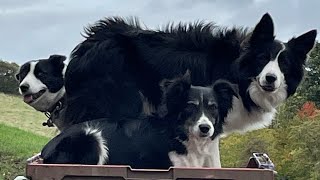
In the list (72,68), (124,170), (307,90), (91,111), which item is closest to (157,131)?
(91,111)

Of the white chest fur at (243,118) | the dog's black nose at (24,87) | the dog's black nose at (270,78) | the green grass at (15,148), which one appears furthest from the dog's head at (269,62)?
the green grass at (15,148)

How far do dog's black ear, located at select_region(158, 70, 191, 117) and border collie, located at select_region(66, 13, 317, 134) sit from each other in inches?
11.6

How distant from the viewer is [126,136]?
197 inches

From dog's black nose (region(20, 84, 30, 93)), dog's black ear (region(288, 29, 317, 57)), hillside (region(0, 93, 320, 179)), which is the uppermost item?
dog's black ear (region(288, 29, 317, 57))

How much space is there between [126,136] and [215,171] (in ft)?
4.43

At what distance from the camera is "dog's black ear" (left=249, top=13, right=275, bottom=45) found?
578cm

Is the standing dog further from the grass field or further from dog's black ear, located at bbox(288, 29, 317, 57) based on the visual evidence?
the grass field

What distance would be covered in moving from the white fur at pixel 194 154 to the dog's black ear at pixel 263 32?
3.24ft

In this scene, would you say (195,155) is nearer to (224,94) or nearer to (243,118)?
(224,94)

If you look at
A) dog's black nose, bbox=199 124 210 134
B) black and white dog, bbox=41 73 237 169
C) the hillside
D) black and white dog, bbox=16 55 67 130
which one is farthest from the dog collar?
the hillside

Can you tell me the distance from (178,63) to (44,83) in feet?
Answer: 4.88

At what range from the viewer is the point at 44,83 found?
6.63 m

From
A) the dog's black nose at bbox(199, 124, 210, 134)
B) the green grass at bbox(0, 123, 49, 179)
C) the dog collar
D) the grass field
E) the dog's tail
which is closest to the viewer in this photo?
the dog's tail

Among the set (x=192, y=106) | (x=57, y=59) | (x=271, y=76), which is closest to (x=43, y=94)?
(x=57, y=59)
